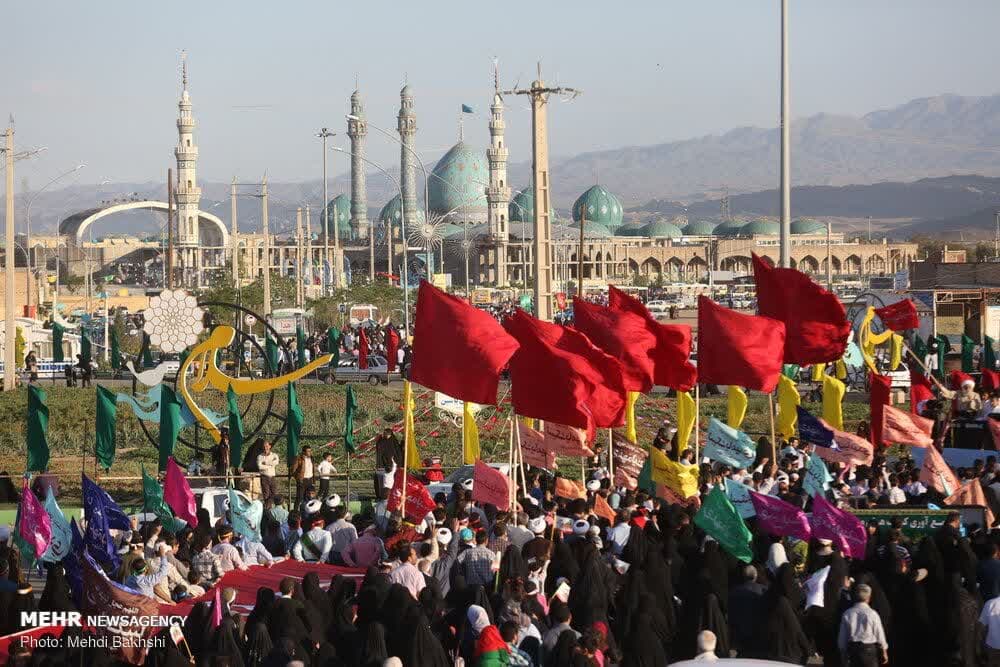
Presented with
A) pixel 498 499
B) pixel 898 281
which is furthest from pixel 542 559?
pixel 898 281

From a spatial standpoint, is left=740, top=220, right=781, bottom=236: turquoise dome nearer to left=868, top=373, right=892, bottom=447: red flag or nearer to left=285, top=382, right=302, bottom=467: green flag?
left=285, top=382, right=302, bottom=467: green flag

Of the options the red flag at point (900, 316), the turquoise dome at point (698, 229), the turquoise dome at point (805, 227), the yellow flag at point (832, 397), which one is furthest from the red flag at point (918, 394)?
the turquoise dome at point (698, 229)

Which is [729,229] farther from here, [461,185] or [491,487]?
[491,487]

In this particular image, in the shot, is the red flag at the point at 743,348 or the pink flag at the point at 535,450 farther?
the red flag at the point at 743,348

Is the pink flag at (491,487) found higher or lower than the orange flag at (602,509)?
higher

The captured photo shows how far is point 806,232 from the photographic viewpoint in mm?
128625

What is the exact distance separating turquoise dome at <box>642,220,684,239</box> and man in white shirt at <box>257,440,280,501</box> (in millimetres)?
109103

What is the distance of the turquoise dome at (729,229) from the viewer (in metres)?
130

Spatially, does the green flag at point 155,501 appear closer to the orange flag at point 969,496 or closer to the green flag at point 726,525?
the green flag at point 726,525

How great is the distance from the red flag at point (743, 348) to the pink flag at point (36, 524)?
557cm

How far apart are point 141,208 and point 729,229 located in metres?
49.1

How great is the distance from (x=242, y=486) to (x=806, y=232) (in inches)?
4531

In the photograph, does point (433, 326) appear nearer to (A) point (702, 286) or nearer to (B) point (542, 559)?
(B) point (542, 559)

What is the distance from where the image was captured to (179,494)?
12789 millimetres
